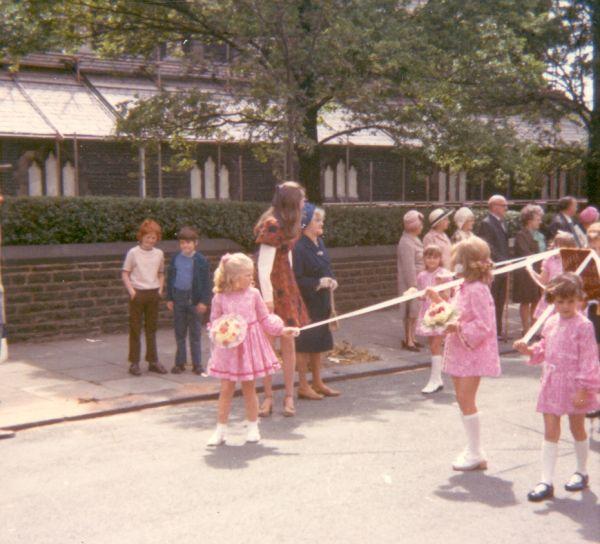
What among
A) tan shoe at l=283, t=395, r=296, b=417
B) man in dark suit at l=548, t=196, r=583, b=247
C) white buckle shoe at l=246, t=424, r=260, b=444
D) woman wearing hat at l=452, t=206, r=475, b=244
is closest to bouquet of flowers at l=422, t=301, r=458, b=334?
white buckle shoe at l=246, t=424, r=260, b=444

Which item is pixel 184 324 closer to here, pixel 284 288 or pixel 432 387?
pixel 284 288

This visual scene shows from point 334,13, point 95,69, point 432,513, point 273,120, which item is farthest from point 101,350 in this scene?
point 95,69

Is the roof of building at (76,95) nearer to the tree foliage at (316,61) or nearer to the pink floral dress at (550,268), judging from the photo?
the tree foliage at (316,61)

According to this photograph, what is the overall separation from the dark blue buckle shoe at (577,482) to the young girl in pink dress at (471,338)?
2.27ft

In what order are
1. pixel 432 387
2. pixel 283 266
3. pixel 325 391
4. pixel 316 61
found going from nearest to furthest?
pixel 283 266 → pixel 325 391 → pixel 432 387 → pixel 316 61

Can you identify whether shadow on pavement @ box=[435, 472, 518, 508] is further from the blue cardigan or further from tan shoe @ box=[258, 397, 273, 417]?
the blue cardigan

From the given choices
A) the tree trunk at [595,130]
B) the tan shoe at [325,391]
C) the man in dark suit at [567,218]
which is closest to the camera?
the tan shoe at [325,391]

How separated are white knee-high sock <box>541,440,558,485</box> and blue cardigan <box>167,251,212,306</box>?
5100 mm

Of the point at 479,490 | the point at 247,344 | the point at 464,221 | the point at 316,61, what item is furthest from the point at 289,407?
the point at 316,61

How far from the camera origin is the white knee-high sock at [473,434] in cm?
631

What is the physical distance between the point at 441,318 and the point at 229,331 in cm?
158

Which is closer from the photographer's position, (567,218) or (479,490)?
(479,490)

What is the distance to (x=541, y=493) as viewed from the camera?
557 cm

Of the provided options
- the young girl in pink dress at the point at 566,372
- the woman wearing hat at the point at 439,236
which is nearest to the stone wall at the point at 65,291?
the woman wearing hat at the point at 439,236
